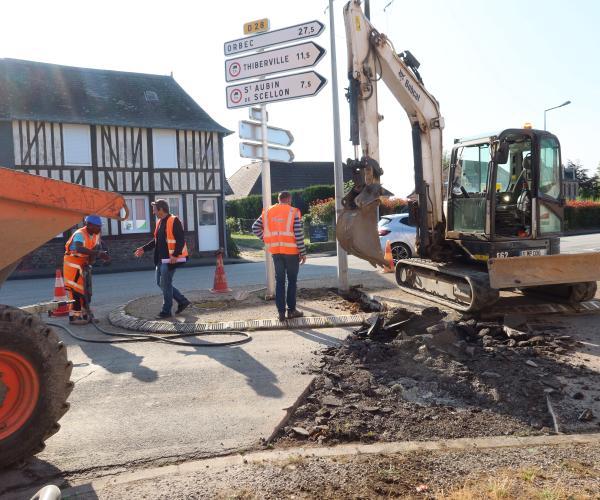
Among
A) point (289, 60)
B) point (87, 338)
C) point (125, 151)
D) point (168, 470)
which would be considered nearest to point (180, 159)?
point (125, 151)

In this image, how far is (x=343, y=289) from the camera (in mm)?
10188

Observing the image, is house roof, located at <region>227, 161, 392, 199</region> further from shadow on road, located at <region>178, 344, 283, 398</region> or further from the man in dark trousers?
shadow on road, located at <region>178, 344, 283, 398</region>

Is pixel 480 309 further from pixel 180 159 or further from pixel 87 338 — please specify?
pixel 180 159

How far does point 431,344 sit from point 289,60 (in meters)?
5.38

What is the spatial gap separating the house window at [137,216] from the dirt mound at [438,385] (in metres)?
19.4

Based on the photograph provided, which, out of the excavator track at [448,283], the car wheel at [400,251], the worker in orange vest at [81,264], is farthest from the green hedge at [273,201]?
the worker in orange vest at [81,264]

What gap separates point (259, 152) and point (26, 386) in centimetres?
681

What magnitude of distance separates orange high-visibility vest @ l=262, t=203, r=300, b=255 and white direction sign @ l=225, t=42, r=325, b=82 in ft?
8.44

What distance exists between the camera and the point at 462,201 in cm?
932

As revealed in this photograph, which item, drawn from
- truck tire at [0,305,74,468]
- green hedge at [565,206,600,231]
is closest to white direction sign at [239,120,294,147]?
truck tire at [0,305,74,468]

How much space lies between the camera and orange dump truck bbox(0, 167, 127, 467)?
3771 mm

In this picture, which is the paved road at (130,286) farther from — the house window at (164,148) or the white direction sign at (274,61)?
the house window at (164,148)

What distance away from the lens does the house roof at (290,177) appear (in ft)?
153

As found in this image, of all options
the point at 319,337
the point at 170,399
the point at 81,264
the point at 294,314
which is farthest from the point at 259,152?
the point at 170,399
